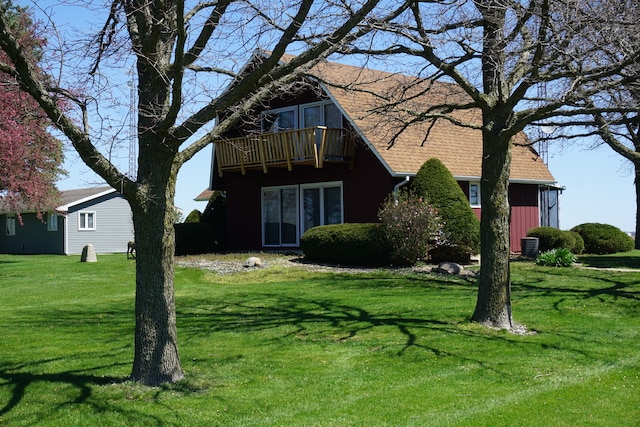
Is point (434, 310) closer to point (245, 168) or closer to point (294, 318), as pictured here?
point (294, 318)

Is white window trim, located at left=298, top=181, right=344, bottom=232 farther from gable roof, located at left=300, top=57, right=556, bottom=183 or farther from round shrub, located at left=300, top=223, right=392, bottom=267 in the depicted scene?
round shrub, located at left=300, top=223, right=392, bottom=267

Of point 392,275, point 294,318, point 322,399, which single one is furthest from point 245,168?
point 322,399

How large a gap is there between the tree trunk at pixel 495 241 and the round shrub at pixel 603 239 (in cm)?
1575

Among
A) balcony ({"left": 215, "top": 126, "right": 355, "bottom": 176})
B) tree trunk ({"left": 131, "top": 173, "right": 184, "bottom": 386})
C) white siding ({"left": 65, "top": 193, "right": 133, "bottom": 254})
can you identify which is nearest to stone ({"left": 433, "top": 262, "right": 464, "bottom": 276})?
balcony ({"left": 215, "top": 126, "right": 355, "bottom": 176})

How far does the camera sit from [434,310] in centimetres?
1171

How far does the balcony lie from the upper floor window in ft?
1.69

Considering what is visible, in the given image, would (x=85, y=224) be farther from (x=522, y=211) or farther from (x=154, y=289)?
(x=154, y=289)

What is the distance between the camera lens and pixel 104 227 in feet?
136

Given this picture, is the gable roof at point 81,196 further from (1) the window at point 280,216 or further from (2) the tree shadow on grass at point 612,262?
(2) the tree shadow on grass at point 612,262

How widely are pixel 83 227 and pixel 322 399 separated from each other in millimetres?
36152

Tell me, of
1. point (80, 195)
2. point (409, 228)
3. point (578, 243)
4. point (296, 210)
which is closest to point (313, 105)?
point (296, 210)

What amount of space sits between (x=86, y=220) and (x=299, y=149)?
74.3ft

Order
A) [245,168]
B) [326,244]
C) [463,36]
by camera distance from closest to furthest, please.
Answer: [463,36], [326,244], [245,168]

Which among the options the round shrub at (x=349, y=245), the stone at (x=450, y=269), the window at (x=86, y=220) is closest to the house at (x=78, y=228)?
the window at (x=86, y=220)
